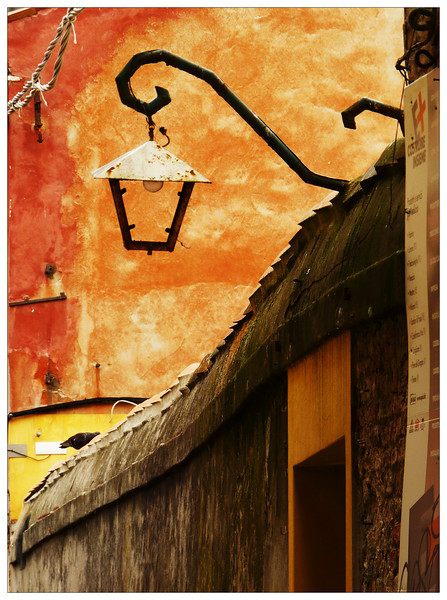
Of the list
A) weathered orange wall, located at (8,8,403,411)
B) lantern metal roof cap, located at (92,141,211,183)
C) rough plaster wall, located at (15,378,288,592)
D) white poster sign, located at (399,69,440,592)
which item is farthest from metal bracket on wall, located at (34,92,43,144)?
white poster sign, located at (399,69,440,592)

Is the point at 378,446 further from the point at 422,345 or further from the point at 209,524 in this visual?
the point at 209,524

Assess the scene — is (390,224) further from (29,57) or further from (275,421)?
(29,57)

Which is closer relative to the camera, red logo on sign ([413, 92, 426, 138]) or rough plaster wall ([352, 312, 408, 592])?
red logo on sign ([413, 92, 426, 138])

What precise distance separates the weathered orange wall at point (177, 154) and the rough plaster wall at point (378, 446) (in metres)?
10.7

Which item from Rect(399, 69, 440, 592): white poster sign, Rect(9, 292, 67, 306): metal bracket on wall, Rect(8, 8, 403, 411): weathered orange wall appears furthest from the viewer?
Rect(9, 292, 67, 306): metal bracket on wall

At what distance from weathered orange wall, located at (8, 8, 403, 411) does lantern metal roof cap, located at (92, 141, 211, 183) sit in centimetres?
923

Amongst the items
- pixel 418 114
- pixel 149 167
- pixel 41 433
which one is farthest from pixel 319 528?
pixel 41 433

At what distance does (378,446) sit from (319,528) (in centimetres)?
96

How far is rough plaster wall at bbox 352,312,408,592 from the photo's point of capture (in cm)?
350

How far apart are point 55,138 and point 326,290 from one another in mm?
12033

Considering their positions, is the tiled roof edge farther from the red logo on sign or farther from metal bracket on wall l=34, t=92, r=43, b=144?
metal bracket on wall l=34, t=92, r=43, b=144

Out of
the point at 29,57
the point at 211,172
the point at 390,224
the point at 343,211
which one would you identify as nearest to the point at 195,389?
the point at 343,211

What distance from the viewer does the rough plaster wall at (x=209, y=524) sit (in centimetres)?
496

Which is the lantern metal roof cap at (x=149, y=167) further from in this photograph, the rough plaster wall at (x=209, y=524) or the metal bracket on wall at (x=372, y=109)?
the rough plaster wall at (x=209, y=524)
